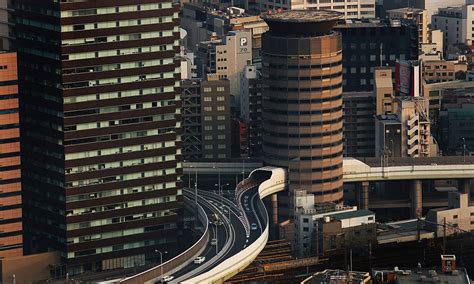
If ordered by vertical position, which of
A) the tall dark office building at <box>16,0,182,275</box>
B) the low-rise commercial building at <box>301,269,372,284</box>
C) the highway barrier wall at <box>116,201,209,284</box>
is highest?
the tall dark office building at <box>16,0,182,275</box>

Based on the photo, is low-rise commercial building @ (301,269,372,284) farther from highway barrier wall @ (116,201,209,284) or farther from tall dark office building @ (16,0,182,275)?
tall dark office building @ (16,0,182,275)

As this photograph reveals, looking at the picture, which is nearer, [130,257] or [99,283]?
[99,283]

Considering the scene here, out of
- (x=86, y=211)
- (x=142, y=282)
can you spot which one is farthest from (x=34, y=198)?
(x=142, y=282)

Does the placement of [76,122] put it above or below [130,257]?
above

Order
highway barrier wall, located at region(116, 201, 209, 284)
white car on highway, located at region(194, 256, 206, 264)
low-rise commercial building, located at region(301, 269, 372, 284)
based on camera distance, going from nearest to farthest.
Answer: low-rise commercial building, located at region(301, 269, 372, 284) < highway barrier wall, located at region(116, 201, 209, 284) < white car on highway, located at region(194, 256, 206, 264)

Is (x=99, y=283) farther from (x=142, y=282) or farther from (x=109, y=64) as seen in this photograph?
(x=109, y=64)

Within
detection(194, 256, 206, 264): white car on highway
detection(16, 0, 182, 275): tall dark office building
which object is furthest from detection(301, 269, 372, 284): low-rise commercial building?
detection(16, 0, 182, 275): tall dark office building

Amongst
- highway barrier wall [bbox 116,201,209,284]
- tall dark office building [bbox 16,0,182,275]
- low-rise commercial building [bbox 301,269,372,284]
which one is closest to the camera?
low-rise commercial building [bbox 301,269,372,284]

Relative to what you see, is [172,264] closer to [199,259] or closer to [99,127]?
[199,259]

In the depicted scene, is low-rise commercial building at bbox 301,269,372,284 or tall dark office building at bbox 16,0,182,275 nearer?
low-rise commercial building at bbox 301,269,372,284
